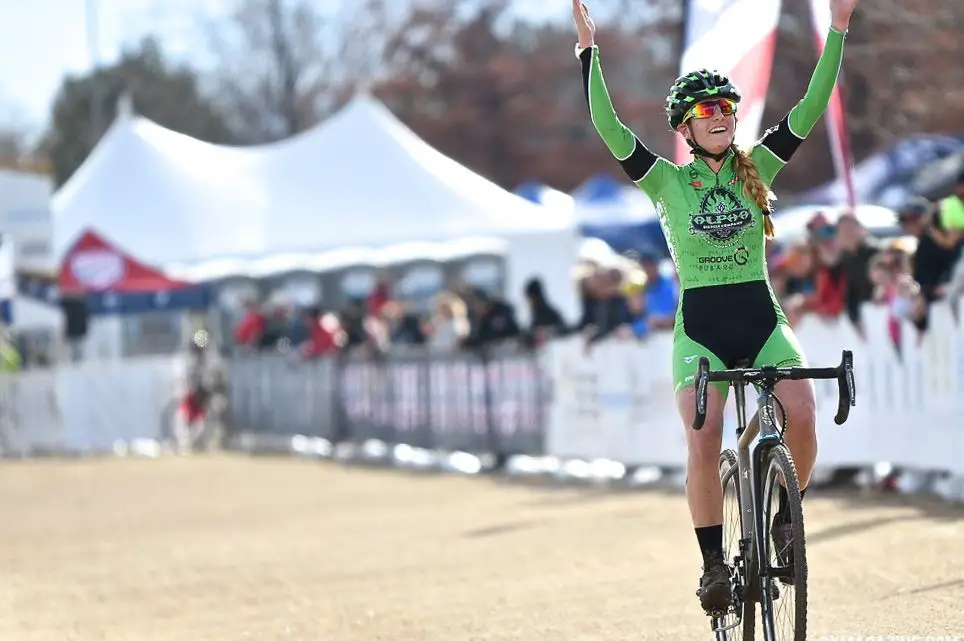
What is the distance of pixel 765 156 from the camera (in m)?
6.67

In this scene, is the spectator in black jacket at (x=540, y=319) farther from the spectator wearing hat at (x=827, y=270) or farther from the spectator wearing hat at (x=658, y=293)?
the spectator wearing hat at (x=827, y=270)

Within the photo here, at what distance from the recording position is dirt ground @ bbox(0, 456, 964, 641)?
331 inches

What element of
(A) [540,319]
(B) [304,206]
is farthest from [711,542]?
(B) [304,206]

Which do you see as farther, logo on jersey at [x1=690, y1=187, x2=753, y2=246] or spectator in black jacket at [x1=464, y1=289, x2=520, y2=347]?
spectator in black jacket at [x1=464, y1=289, x2=520, y2=347]

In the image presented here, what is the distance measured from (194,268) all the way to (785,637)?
80.8ft

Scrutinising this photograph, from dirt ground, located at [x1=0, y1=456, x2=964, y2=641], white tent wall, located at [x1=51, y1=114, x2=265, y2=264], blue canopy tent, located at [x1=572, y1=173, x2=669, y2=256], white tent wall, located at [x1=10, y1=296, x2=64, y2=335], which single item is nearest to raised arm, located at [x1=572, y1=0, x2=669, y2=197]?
dirt ground, located at [x1=0, y1=456, x2=964, y2=641]

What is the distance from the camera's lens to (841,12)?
21.8ft

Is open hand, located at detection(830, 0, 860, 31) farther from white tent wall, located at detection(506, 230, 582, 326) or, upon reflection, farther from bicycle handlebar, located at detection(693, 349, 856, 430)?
white tent wall, located at detection(506, 230, 582, 326)

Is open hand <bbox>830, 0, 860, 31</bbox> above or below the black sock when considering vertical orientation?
above

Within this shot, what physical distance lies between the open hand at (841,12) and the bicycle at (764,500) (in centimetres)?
124

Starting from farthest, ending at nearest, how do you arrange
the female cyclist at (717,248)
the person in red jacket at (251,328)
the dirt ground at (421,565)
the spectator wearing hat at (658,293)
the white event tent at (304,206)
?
1. the white event tent at (304,206)
2. the person in red jacket at (251,328)
3. the spectator wearing hat at (658,293)
4. the dirt ground at (421,565)
5. the female cyclist at (717,248)

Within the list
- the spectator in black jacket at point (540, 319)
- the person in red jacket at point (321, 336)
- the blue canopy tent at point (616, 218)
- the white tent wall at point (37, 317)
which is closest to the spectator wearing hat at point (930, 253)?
the spectator in black jacket at point (540, 319)

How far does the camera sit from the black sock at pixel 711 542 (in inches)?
251

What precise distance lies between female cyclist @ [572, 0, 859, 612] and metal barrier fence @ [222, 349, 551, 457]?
1136 centimetres
